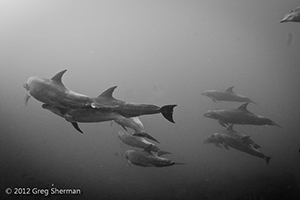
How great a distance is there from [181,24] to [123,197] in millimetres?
36952

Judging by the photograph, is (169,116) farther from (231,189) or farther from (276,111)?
(276,111)

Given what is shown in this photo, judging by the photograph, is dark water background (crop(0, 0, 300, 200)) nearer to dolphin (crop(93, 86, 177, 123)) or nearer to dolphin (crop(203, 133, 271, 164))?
dolphin (crop(203, 133, 271, 164))

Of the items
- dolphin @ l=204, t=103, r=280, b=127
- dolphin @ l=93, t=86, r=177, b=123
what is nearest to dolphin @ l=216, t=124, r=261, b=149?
dolphin @ l=204, t=103, r=280, b=127

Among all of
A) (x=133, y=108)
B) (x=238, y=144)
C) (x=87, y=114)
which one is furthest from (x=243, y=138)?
(x=87, y=114)

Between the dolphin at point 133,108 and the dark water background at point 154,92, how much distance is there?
1058cm

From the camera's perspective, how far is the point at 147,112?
381 centimetres

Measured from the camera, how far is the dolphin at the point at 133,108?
379 cm

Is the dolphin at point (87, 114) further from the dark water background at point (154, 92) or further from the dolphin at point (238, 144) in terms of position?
the dark water background at point (154, 92)

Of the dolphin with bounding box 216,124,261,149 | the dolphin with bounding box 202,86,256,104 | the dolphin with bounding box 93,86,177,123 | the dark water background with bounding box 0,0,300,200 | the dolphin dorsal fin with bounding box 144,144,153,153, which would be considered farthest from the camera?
the dark water background with bounding box 0,0,300,200

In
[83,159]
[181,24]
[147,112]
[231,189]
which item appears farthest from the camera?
[181,24]

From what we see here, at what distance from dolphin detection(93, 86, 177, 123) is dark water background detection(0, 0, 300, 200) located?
10582 mm

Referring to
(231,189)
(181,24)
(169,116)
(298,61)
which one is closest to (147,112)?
(169,116)

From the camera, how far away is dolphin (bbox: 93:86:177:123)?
3.79 m

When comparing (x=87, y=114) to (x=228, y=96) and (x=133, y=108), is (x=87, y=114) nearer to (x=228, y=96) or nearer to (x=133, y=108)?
(x=133, y=108)
